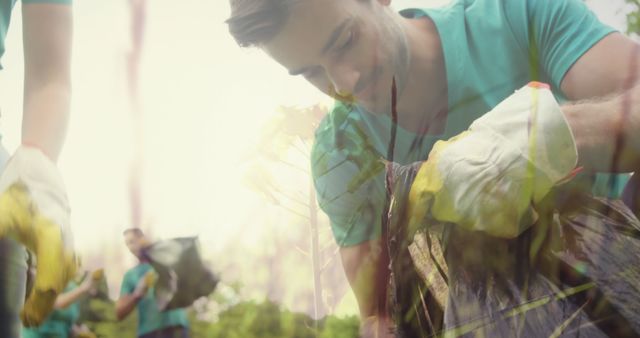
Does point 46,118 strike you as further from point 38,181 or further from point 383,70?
point 383,70

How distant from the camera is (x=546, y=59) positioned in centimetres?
82

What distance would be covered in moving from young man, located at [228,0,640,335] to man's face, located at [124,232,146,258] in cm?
33

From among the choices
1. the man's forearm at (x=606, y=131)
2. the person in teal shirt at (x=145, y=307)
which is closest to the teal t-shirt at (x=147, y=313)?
the person in teal shirt at (x=145, y=307)

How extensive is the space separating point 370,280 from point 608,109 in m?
0.46

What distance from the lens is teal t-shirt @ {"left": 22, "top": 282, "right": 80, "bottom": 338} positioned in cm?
81

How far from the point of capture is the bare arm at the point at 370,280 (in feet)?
2.66

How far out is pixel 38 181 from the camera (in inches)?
32.4

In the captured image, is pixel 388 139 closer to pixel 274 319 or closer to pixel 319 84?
pixel 319 84

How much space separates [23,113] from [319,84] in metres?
0.54

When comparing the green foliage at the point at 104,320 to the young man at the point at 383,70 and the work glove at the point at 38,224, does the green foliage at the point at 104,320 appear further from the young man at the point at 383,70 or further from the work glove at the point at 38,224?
the young man at the point at 383,70

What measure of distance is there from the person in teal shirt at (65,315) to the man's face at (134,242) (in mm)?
84

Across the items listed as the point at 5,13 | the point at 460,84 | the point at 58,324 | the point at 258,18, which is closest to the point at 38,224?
the point at 58,324

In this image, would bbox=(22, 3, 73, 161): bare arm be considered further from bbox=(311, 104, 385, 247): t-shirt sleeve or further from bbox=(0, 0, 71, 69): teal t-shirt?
bbox=(311, 104, 385, 247): t-shirt sleeve

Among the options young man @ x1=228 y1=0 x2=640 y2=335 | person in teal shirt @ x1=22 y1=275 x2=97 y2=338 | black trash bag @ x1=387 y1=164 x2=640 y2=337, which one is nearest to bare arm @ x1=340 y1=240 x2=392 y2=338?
young man @ x1=228 y1=0 x2=640 y2=335
